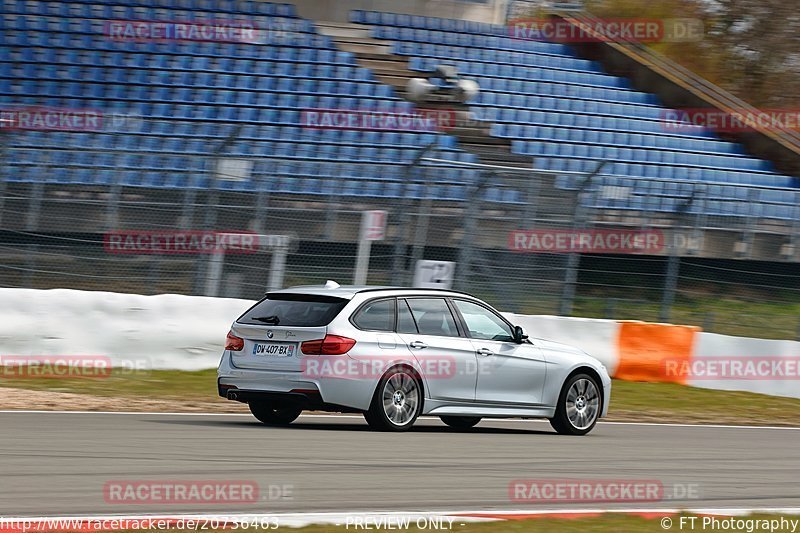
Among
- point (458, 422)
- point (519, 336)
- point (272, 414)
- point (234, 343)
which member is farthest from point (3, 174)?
point (519, 336)

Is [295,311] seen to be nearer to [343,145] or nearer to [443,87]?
[343,145]

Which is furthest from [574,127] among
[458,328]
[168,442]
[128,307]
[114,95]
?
[168,442]

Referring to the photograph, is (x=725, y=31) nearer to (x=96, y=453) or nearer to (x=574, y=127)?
(x=574, y=127)

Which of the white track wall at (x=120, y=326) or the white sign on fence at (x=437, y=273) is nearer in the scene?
the white track wall at (x=120, y=326)

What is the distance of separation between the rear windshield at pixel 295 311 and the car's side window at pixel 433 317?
2.76 feet

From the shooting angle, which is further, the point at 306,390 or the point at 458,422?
the point at 458,422

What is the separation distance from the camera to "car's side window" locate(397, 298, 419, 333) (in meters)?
11.1

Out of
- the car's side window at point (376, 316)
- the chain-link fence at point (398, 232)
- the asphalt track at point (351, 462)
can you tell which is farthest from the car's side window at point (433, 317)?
the chain-link fence at point (398, 232)

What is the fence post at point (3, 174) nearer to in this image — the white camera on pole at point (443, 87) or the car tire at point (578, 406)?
the car tire at point (578, 406)

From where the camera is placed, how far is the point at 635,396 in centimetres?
1691

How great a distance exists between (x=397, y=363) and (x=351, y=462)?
228 cm

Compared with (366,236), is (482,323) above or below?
below

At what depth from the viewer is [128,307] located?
1535 centimetres

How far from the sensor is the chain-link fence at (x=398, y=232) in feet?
51.0
